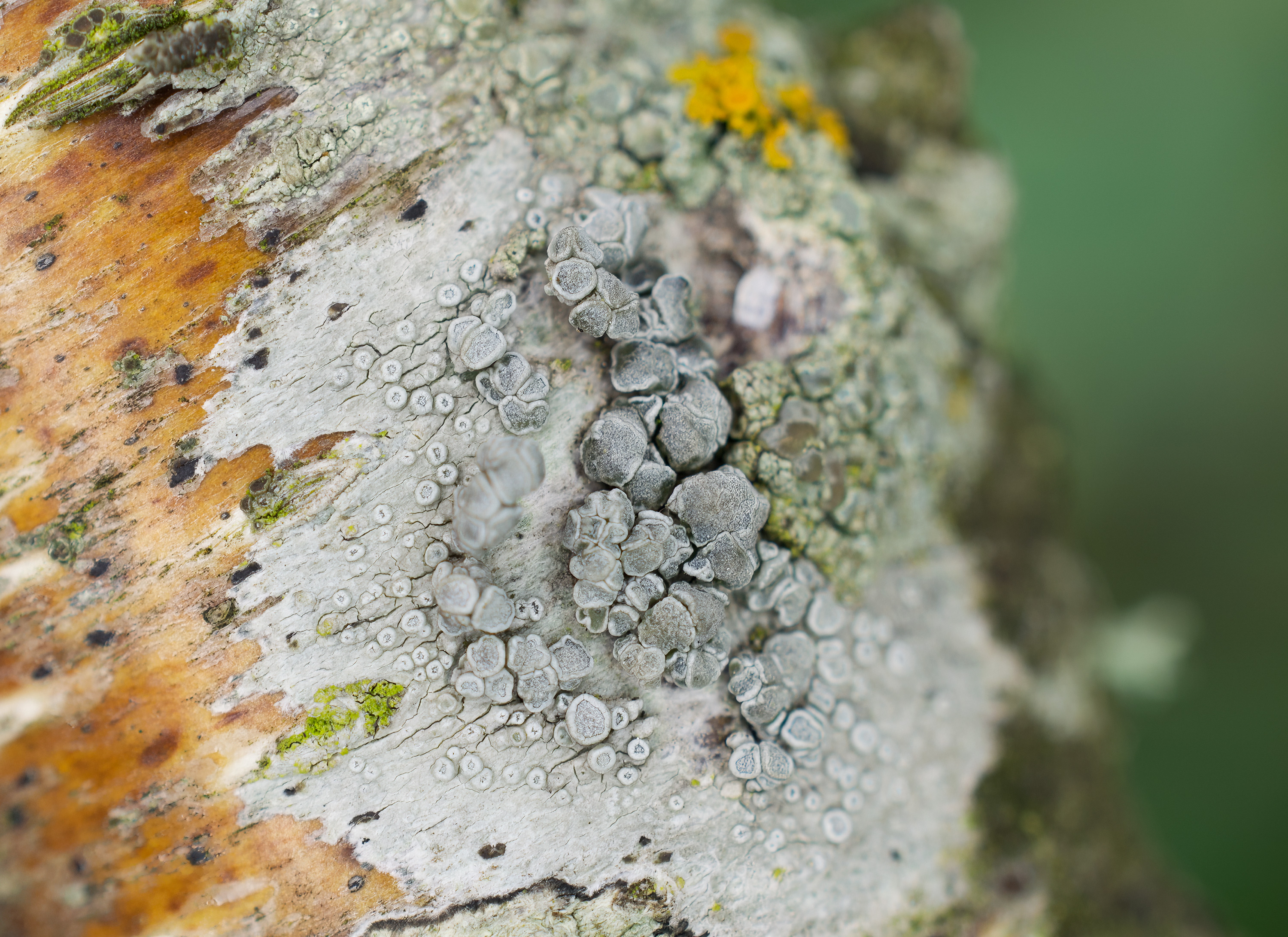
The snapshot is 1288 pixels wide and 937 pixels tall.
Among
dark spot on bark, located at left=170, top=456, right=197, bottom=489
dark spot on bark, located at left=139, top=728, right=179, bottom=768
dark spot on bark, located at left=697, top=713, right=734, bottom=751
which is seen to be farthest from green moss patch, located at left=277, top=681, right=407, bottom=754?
dark spot on bark, located at left=697, top=713, right=734, bottom=751

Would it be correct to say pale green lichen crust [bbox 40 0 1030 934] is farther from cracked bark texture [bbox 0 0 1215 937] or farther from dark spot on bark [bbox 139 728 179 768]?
dark spot on bark [bbox 139 728 179 768]

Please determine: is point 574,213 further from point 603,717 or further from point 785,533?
point 603,717

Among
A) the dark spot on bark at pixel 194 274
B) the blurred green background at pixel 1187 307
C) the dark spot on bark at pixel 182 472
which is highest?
the dark spot on bark at pixel 194 274

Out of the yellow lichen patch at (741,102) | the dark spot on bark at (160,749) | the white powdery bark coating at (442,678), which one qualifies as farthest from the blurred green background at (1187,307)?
the dark spot on bark at (160,749)

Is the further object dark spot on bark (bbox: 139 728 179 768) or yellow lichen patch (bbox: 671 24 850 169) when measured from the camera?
yellow lichen patch (bbox: 671 24 850 169)

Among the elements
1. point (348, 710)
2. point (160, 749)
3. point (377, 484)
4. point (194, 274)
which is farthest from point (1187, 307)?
point (160, 749)

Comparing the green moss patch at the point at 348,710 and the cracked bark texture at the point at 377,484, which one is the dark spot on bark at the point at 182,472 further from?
the green moss patch at the point at 348,710
